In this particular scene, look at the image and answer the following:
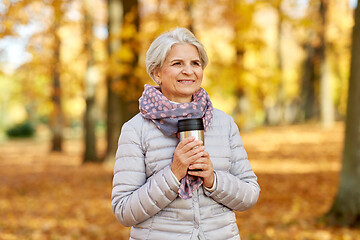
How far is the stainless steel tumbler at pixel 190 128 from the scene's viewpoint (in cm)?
204

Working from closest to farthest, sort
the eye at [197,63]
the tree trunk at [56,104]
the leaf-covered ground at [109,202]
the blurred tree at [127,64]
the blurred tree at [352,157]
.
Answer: the eye at [197,63], the blurred tree at [352,157], the leaf-covered ground at [109,202], the blurred tree at [127,64], the tree trunk at [56,104]

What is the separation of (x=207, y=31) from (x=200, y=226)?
1516 cm

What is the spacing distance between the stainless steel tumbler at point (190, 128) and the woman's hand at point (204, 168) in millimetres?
102

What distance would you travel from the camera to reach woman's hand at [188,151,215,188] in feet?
6.64

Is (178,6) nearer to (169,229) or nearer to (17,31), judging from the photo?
(17,31)

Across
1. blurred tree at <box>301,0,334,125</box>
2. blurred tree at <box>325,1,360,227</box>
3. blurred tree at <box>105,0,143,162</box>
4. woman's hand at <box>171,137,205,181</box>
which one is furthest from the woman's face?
blurred tree at <box>301,0,334,125</box>

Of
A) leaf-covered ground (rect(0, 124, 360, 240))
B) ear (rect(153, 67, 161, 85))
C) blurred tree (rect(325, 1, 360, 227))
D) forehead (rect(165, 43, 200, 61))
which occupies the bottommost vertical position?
leaf-covered ground (rect(0, 124, 360, 240))

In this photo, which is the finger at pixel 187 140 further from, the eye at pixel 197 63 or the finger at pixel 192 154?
the eye at pixel 197 63

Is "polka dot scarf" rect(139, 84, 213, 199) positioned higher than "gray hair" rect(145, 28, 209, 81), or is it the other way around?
"gray hair" rect(145, 28, 209, 81)

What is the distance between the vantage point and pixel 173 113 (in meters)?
2.13

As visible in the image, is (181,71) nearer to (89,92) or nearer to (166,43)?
(166,43)

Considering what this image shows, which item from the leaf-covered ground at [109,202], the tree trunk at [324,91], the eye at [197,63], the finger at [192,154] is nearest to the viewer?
the finger at [192,154]

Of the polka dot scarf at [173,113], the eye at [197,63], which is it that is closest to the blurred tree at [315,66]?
the eye at [197,63]

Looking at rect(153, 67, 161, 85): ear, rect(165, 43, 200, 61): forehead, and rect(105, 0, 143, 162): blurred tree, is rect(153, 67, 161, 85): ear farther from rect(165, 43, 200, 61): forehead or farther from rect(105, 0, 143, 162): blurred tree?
rect(105, 0, 143, 162): blurred tree
